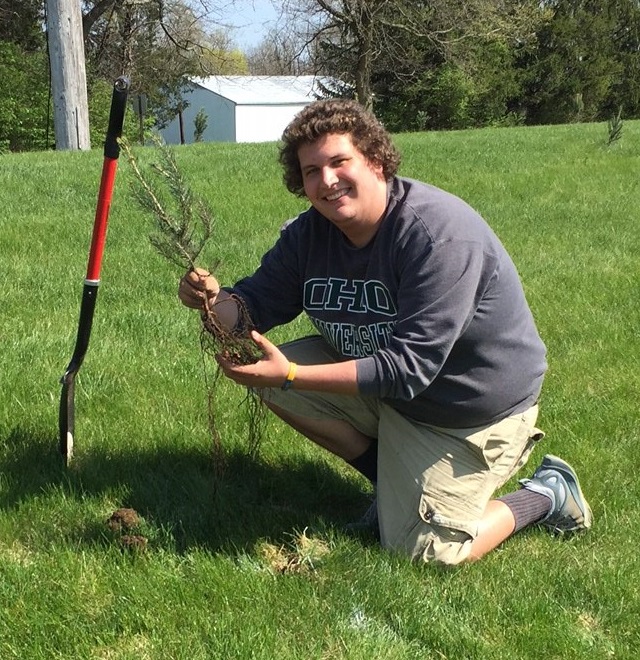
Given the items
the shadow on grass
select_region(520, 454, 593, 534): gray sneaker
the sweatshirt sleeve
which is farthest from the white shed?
select_region(520, 454, 593, 534): gray sneaker

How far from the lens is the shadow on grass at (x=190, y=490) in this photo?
3113mm

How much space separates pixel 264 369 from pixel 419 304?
0.53 m

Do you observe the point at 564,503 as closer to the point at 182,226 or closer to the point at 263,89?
the point at 182,226

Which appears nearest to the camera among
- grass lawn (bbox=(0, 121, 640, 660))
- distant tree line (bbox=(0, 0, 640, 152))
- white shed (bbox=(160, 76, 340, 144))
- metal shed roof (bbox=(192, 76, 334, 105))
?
grass lawn (bbox=(0, 121, 640, 660))

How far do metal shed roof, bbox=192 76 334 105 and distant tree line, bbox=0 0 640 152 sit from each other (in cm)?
500

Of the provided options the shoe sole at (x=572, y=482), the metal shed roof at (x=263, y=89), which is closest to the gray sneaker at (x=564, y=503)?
the shoe sole at (x=572, y=482)

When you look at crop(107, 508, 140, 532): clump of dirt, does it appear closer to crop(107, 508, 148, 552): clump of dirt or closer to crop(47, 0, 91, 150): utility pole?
crop(107, 508, 148, 552): clump of dirt

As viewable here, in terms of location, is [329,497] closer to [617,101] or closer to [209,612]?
[209,612]

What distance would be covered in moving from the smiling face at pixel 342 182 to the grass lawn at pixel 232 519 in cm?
113

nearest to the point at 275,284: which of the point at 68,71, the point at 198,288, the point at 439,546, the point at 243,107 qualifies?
the point at 198,288

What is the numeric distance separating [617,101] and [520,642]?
43.9 metres

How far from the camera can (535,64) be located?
132ft

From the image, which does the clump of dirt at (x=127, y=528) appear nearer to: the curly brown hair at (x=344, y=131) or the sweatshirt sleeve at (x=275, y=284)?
the sweatshirt sleeve at (x=275, y=284)

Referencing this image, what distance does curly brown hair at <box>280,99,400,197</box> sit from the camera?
2.81m
